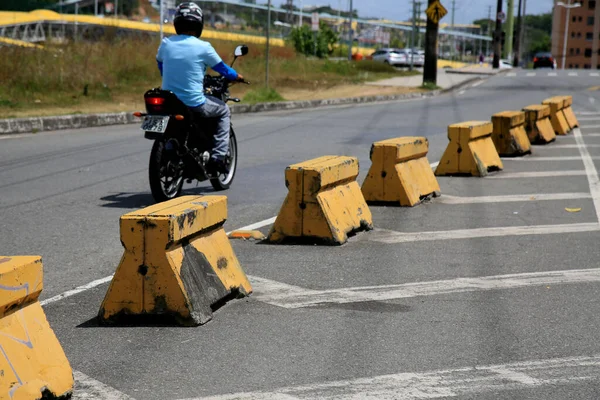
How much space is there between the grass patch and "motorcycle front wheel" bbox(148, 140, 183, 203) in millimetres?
15190

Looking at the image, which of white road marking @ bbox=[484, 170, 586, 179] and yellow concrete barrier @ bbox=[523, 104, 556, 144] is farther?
yellow concrete barrier @ bbox=[523, 104, 556, 144]

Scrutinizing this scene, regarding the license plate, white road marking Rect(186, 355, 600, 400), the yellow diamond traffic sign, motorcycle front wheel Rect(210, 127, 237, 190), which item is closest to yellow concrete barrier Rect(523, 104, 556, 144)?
motorcycle front wheel Rect(210, 127, 237, 190)

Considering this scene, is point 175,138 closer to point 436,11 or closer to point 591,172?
point 591,172

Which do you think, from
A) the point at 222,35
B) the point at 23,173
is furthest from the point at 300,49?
the point at 23,173

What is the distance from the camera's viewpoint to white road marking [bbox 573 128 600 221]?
10.7 metres

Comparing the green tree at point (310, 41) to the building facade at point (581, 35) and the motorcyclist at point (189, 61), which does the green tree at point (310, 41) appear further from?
the building facade at point (581, 35)

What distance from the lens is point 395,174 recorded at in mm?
9938

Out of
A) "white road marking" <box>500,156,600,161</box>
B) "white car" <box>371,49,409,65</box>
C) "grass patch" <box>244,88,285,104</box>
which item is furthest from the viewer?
"white car" <box>371,49,409,65</box>

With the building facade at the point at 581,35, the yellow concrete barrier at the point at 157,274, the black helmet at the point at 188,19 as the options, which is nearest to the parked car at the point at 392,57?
the black helmet at the point at 188,19

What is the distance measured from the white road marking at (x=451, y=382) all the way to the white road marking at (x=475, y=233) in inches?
134

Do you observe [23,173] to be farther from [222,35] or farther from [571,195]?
[222,35]

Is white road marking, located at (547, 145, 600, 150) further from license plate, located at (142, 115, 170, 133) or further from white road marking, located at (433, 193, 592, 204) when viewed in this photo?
license plate, located at (142, 115, 170, 133)

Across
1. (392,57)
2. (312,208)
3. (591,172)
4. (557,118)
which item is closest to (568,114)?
(557,118)

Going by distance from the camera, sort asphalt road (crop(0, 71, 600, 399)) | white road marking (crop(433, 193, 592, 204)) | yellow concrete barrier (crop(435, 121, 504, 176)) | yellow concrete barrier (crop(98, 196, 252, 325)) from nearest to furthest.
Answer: asphalt road (crop(0, 71, 600, 399)) < yellow concrete barrier (crop(98, 196, 252, 325)) < white road marking (crop(433, 193, 592, 204)) < yellow concrete barrier (crop(435, 121, 504, 176))
